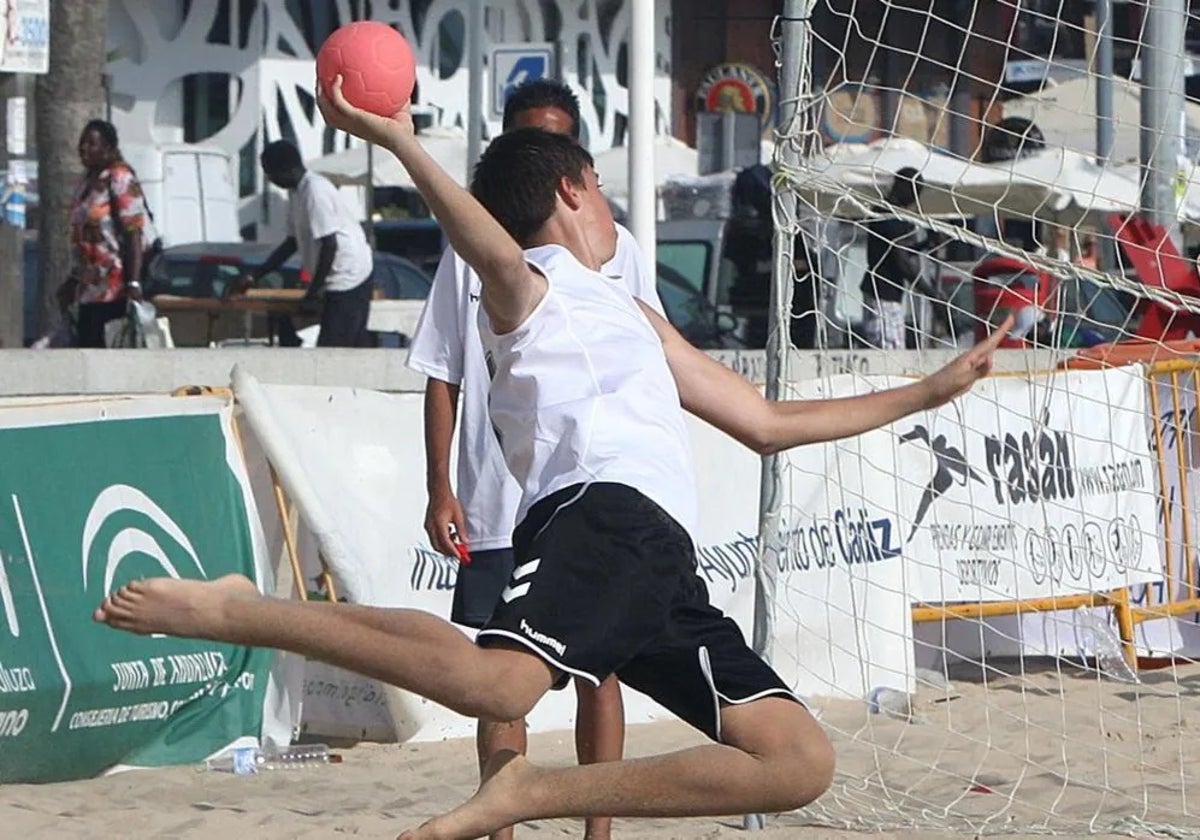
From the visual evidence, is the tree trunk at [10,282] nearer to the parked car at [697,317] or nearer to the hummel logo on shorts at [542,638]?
the parked car at [697,317]

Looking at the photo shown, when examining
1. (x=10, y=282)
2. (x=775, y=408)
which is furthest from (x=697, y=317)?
(x=775, y=408)

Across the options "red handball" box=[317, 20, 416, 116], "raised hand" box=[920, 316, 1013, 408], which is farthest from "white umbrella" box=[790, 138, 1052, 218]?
"red handball" box=[317, 20, 416, 116]

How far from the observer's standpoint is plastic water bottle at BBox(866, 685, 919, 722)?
7.69 metres

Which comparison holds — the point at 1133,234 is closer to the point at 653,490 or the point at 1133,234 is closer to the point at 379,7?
the point at 653,490

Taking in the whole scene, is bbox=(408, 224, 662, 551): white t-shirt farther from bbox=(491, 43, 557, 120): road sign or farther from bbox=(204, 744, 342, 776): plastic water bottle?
bbox=(491, 43, 557, 120): road sign

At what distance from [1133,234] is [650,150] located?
139 inches

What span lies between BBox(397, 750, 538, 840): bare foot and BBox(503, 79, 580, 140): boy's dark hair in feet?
7.07

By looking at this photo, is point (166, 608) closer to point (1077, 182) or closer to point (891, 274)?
point (891, 274)

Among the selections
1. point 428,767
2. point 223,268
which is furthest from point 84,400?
point 223,268

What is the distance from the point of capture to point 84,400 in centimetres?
673

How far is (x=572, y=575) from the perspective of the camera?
3.94 metres

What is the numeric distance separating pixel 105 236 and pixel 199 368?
13.5 ft

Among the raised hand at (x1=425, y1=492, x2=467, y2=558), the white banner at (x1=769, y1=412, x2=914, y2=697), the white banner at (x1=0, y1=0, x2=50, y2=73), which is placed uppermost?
the white banner at (x1=0, y1=0, x2=50, y2=73)

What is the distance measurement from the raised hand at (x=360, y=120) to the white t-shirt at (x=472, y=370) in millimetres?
1366
